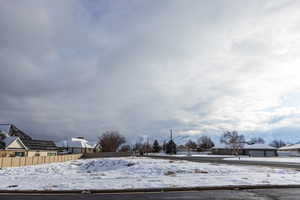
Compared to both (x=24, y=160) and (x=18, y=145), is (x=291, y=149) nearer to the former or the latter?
(x=24, y=160)

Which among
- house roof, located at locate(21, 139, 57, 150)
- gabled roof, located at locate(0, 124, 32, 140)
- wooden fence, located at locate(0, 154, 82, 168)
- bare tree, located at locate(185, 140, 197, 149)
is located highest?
gabled roof, located at locate(0, 124, 32, 140)

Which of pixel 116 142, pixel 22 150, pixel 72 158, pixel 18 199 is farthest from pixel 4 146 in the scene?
pixel 116 142

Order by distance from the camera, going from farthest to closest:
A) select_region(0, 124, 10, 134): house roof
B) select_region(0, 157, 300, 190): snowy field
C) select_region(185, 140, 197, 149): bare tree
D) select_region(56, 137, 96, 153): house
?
select_region(185, 140, 197, 149): bare tree, select_region(56, 137, 96, 153): house, select_region(0, 124, 10, 134): house roof, select_region(0, 157, 300, 190): snowy field

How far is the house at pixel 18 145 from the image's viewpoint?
1939 inches

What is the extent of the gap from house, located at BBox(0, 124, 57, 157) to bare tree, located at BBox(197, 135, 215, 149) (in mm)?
93868

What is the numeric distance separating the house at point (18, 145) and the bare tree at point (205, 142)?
93.9 metres

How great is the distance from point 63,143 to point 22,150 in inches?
2088

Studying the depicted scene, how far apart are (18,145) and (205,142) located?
373 ft

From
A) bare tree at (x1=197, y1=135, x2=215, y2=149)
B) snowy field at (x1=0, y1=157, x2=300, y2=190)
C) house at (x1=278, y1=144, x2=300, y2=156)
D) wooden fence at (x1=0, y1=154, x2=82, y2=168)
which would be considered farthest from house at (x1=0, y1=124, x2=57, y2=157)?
bare tree at (x1=197, y1=135, x2=215, y2=149)

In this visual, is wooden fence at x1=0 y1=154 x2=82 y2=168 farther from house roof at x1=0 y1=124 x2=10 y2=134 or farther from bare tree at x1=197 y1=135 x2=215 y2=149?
bare tree at x1=197 y1=135 x2=215 y2=149

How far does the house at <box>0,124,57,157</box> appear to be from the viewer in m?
49.3

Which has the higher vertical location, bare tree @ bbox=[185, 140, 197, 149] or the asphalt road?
the asphalt road

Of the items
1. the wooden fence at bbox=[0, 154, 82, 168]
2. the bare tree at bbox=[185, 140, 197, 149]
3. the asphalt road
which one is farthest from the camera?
the bare tree at bbox=[185, 140, 197, 149]

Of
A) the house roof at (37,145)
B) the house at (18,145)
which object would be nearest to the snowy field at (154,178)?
the house at (18,145)
